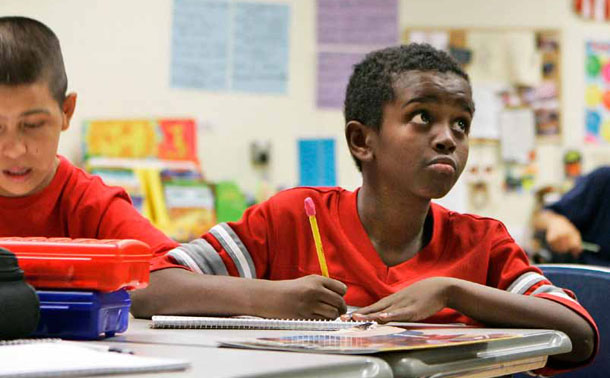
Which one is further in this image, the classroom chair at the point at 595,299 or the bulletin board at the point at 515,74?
the bulletin board at the point at 515,74

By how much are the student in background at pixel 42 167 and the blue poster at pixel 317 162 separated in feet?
7.09

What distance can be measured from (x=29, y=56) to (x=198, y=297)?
16.9 inches

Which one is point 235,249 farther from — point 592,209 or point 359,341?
point 592,209

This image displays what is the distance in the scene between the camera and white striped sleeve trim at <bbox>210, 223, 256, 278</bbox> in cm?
139

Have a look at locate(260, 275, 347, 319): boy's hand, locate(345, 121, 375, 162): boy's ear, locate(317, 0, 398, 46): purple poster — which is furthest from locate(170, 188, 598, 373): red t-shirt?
locate(317, 0, 398, 46): purple poster

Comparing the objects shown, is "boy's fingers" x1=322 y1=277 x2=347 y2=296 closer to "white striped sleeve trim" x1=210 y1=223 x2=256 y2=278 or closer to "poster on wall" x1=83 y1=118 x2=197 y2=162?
"white striped sleeve trim" x1=210 y1=223 x2=256 y2=278

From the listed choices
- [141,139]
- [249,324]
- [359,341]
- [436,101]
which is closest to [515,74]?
[141,139]

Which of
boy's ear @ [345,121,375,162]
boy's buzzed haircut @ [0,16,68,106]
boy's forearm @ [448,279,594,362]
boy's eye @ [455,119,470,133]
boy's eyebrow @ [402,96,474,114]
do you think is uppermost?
boy's buzzed haircut @ [0,16,68,106]

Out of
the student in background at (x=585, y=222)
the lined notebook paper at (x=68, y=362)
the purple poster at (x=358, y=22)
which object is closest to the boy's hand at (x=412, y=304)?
the lined notebook paper at (x=68, y=362)

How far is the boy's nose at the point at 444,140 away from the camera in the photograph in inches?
54.9

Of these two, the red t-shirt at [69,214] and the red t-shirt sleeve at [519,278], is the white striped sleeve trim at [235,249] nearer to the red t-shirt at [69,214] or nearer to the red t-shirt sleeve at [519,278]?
the red t-shirt at [69,214]

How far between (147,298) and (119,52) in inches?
88.0

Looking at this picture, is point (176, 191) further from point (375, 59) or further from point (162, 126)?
point (375, 59)

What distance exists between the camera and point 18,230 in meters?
1.38
